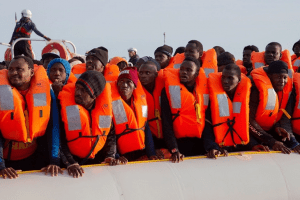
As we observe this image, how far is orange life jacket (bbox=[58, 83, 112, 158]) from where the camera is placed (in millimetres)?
3240

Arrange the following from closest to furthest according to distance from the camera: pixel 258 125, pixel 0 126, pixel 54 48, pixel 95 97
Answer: pixel 0 126 < pixel 95 97 < pixel 258 125 < pixel 54 48

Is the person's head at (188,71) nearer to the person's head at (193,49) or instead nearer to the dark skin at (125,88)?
the dark skin at (125,88)

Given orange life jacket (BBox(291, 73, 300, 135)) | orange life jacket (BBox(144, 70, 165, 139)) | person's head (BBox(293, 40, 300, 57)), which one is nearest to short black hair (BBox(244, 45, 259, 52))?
person's head (BBox(293, 40, 300, 57))

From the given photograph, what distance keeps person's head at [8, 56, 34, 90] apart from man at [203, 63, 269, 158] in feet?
6.74

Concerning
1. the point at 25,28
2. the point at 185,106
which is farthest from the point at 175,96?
the point at 25,28

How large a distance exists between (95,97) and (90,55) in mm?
1463

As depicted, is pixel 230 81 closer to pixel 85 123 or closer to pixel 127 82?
pixel 127 82

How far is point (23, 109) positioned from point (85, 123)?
1.90 feet

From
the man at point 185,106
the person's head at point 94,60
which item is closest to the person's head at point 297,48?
the man at point 185,106

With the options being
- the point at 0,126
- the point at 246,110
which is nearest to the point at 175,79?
the point at 246,110

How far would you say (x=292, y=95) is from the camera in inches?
175

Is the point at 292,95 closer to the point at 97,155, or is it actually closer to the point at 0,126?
the point at 97,155

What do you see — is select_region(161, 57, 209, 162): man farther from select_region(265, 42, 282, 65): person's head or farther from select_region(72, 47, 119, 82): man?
select_region(265, 42, 282, 65): person's head

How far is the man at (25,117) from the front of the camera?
3004 millimetres
